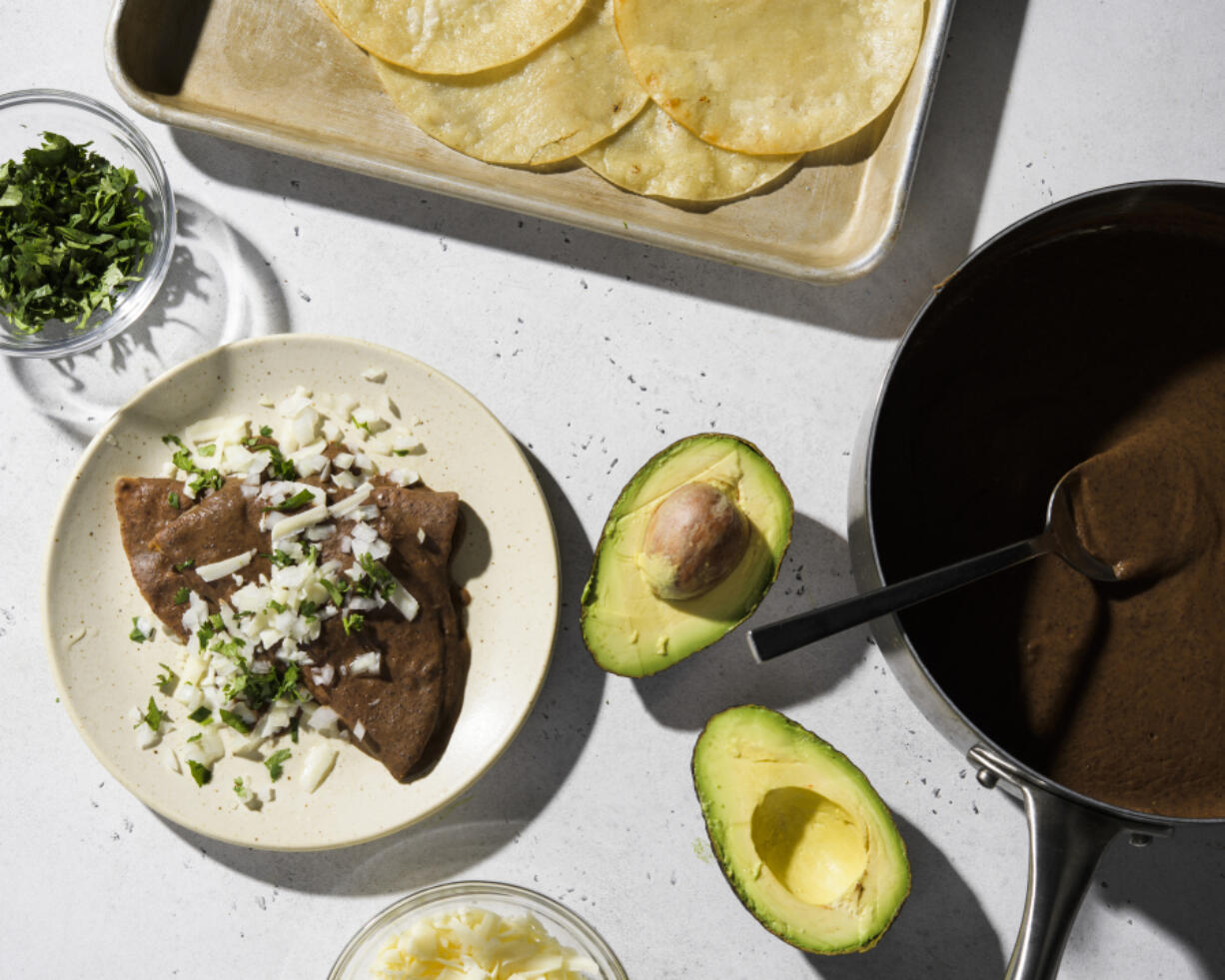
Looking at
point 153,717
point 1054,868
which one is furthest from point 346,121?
point 1054,868

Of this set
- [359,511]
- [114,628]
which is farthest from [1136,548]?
[114,628]

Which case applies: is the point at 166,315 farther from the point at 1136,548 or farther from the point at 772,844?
the point at 1136,548

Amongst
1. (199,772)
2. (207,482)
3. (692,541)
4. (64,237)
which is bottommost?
(199,772)

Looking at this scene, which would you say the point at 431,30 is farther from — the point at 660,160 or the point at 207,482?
the point at 207,482

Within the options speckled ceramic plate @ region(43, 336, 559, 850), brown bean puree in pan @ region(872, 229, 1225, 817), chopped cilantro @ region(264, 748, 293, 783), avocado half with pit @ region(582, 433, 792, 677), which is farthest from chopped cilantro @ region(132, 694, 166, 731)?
brown bean puree in pan @ region(872, 229, 1225, 817)

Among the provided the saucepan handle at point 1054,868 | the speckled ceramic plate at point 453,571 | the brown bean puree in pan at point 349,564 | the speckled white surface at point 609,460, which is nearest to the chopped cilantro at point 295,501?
the brown bean puree in pan at point 349,564

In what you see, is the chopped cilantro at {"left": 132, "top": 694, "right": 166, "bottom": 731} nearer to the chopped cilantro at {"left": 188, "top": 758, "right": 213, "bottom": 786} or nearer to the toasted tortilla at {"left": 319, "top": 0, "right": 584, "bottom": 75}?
the chopped cilantro at {"left": 188, "top": 758, "right": 213, "bottom": 786}
